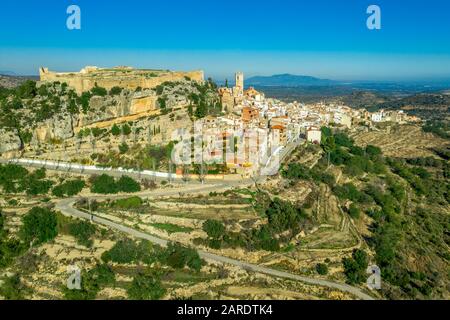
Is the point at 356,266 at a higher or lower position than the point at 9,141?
lower

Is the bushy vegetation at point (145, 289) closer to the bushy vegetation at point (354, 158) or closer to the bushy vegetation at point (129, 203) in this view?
A: the bushy vegetation at point (129, 203)

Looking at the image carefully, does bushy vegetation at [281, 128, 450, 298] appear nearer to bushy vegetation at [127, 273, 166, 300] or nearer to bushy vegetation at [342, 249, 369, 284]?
bushy vegetation at [342, 249, 369, 284]

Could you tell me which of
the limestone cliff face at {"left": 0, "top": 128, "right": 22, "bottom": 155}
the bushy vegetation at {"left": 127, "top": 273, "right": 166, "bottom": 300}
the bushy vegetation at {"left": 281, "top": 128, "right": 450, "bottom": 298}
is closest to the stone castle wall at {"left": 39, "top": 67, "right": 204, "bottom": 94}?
the limestone cliff face at {"left": 0, "top": 128, "right": 22, "bottom": 155}

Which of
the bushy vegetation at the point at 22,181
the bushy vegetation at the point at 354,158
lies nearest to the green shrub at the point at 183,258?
the bushy vegetation at the point at 22,181

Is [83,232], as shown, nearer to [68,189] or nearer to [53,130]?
[68,189]

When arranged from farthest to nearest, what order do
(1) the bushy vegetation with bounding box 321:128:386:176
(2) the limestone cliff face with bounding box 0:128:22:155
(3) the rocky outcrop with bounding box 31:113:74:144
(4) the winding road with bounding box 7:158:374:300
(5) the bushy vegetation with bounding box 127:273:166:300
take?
1. (1) the bushy vegetation with bounding box 321:128:386:176
2. (3) the rocky outcrop with bounding box 31:113:74:144
3. (2) the limestone cliff face with bounding box 0:128:22:155
4. (4) the winding road with bounding box 7:158:374:300
5. (5) the bushy vegetation with bounding box 127:273:166:300

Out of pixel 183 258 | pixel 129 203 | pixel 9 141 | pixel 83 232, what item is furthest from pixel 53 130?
pixel 183 258

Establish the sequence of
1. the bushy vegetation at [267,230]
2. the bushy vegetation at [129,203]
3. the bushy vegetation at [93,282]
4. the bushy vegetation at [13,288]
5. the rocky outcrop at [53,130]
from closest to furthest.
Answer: the bushy vegetation at [93,282] < the bushy vegetation at [13,288] < the bushy vegetation at [267,230] < the bushy vegetation at [129,203] < the rocky outcrop at [53,130]
